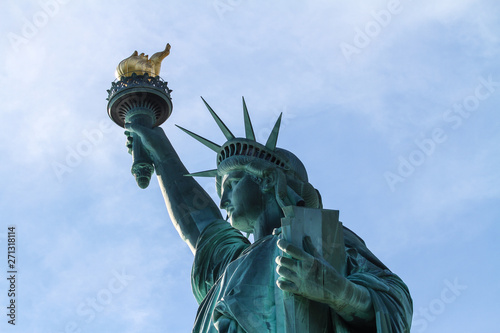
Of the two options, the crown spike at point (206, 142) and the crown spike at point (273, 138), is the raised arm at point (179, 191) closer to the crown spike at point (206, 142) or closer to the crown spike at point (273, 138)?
the crown spike at point (206, 142)

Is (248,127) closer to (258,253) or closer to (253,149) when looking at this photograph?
(253,149)

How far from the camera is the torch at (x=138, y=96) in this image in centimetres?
1589

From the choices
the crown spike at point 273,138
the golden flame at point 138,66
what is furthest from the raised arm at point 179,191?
the crown spike at point 273,138

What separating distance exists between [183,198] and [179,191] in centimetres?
16

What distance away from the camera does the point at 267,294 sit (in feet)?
38.2

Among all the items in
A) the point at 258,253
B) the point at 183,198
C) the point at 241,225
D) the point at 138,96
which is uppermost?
the point at 138,96

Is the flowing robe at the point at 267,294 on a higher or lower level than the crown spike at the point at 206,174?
lower

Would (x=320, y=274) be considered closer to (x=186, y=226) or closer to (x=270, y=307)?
(x=270, y=307)

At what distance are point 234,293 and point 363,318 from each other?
1.39 metres

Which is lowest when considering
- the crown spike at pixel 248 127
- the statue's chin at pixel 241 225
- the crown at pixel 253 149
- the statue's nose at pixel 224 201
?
the statue's chin at pixel 241 225

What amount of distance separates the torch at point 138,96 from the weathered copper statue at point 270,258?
1378mm

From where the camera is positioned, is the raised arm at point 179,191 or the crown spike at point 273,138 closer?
the crown spike at point 273,138

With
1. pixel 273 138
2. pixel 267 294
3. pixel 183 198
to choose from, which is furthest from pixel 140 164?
pixel 267 294

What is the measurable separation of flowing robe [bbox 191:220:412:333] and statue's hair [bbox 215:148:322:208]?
600mm
